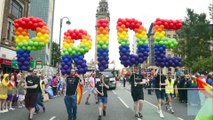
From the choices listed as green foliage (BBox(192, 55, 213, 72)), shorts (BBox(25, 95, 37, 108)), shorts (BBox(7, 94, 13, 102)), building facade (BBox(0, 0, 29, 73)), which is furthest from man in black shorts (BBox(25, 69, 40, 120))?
green foliage (BBox(192, 55, 213, 72))

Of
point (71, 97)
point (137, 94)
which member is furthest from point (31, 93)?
point (137, 94)

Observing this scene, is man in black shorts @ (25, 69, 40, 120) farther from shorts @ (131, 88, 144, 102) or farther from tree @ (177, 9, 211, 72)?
tree @ (177, 9, 211, 72)

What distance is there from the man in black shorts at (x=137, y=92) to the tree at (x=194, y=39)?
42.0 m

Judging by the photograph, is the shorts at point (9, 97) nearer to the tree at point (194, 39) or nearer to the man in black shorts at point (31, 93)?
the man in black shorts at point (31, 93)

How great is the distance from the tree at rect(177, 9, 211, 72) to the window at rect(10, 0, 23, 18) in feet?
106

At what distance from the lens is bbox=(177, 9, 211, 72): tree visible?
169 ft

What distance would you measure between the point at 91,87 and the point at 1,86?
21.7 ft

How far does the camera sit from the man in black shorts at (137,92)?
1137 centimetres

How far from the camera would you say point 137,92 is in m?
11.5

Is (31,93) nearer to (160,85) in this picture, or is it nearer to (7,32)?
(160,85)

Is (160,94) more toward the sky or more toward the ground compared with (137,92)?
more toward the ground

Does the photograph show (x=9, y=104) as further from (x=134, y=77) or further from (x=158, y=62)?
(x=158, y=62)

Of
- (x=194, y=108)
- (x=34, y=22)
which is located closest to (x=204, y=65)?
(x=34, y=22)

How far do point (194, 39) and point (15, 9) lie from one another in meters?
34.1
